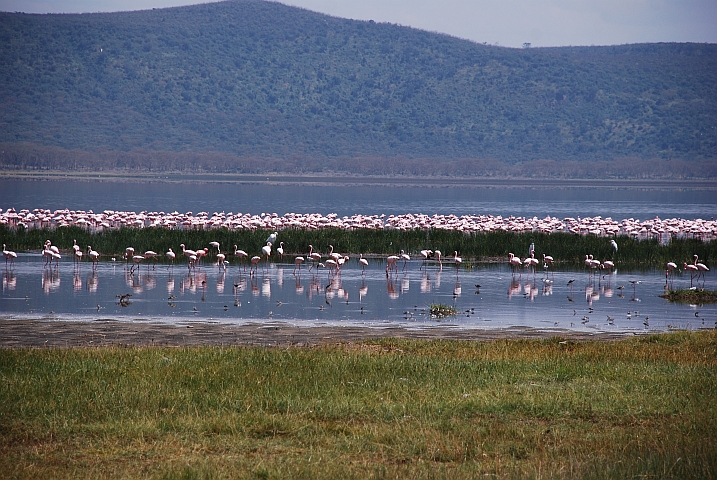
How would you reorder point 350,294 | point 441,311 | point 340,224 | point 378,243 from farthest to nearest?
point 340,224
point 378,243
point 350,294
point 441,311

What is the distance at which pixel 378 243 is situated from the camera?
35.4m

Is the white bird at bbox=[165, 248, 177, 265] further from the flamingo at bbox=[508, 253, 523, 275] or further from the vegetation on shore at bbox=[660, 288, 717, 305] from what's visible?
the vegetation on shore at bbox=[660, 288, 717, 305]

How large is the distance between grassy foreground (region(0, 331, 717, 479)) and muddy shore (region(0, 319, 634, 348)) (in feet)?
7.26

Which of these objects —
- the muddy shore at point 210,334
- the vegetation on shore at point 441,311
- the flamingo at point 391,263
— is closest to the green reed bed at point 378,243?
the flamingo at point 391,263

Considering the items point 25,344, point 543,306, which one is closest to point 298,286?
point 543,306

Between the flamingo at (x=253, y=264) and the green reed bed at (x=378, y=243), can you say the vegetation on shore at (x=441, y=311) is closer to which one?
the flamingo at (x=253, y=264)

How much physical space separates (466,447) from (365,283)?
58.4ft

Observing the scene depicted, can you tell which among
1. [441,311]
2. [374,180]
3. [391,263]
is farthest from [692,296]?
[374,180]

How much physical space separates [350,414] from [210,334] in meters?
7.18

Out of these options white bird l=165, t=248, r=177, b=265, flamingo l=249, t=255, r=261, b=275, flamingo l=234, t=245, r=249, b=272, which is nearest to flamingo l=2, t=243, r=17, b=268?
white bird l=165, t=248, r=177, b=265

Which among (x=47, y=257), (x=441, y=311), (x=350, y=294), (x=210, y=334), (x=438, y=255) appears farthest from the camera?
(x=438, y=255)

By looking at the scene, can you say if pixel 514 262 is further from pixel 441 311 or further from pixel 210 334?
pixel 210 334

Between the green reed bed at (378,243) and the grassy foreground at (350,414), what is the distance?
1974cm

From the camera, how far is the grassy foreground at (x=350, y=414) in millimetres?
8492
